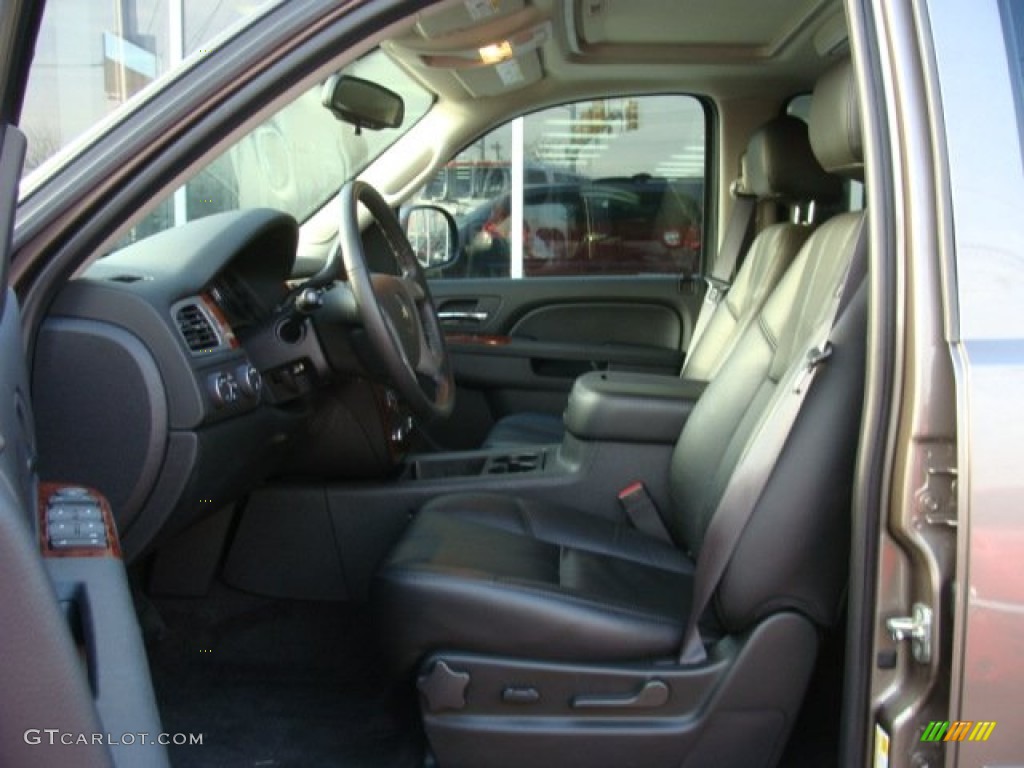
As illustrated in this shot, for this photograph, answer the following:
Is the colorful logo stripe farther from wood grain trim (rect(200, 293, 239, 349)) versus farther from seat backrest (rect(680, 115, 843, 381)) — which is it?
seat backrest (rect(680, 115, 843, 381))

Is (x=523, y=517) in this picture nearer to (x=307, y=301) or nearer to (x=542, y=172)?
(x=307, y=301)

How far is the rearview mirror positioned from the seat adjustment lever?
142 cm

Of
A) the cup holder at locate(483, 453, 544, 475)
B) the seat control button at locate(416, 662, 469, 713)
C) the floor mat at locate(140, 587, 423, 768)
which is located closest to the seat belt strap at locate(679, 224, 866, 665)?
the seat control button at locate(416, 662, 469, 713)

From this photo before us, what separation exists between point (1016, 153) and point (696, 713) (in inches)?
35.5

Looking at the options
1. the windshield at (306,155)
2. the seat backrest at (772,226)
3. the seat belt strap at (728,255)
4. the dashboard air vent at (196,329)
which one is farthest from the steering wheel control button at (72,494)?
the seat belt strap at (728,255)

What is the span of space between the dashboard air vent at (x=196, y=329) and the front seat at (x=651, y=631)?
0.49 metres

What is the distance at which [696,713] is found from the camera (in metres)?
1.62

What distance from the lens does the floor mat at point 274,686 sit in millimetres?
1993

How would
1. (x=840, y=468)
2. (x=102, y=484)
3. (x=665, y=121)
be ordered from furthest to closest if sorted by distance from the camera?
(x=665, y=121) → (x=102, y=484) → (x=840, y=468)

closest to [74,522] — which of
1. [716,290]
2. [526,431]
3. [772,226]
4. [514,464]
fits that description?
[514,464]

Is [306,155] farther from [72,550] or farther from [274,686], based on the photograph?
[72,550]

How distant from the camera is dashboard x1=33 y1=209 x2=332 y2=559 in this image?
1.65m

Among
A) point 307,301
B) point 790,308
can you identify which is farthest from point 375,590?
point 790,308

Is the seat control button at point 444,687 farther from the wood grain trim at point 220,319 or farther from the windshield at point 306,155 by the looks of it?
the windshield at point 306,155
